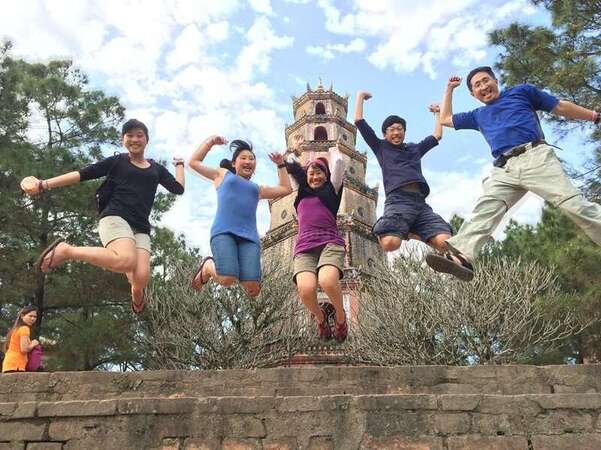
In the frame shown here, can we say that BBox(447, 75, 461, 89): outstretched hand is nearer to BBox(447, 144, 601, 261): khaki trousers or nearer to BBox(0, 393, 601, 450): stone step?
BBox(447, 144, 601, 261): khaki trousers

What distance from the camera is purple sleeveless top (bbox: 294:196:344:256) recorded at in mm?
5816

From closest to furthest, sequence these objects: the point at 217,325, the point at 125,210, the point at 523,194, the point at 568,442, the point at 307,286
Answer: the point at 568,442 < the point at 523,194 < the point at 307,286 < the point at 125,210 < the point at 217,325

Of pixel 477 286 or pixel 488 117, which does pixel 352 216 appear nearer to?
pixel 477 286

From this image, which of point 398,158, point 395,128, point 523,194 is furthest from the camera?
point 395,128

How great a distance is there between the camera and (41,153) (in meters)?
15.4

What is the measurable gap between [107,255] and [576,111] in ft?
15.6

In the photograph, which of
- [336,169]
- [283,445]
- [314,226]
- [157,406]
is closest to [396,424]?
[283,445]

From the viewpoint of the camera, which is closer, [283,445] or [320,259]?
[283,445]

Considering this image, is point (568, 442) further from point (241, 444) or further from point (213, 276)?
point (213, 276)

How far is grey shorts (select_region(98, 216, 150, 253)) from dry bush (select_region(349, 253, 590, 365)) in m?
15.0

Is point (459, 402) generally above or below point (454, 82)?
below

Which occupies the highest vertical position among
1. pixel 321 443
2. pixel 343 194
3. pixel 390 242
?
pixel 343 194

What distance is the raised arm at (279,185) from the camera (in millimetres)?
6281

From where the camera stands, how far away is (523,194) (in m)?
5.23
